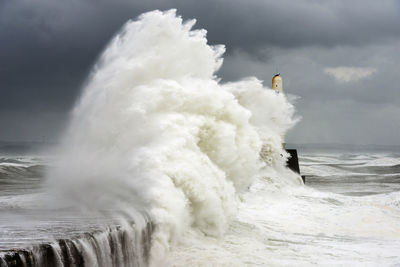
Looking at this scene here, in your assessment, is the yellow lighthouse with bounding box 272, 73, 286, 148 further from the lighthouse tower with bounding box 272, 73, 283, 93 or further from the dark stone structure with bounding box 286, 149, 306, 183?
the dark stone structure with bounding box 286, 149, 306, 183

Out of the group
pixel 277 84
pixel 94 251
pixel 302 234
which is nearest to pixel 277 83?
pixel 277 84

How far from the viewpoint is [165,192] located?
8.70 m

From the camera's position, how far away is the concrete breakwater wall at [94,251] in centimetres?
520

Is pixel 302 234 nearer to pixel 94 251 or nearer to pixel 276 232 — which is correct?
pixel 276 232

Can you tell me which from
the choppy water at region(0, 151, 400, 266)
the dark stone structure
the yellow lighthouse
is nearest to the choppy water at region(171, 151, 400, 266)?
the choppy water at region(0, 151, 400, 266)

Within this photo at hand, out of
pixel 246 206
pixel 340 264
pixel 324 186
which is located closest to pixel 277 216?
pixel 246 206

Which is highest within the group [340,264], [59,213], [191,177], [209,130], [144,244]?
[209,130]

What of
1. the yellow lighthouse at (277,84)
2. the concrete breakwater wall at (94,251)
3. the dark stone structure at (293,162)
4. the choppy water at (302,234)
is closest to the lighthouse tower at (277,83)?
the yellow lighthouse at (277,84)

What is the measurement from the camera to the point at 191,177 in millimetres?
9609

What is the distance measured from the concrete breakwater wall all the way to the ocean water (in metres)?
0.01

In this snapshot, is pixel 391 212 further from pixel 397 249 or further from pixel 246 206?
A: pixel 397 249

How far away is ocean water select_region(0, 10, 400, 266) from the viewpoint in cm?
701

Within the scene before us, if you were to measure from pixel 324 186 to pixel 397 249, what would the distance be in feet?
50.7

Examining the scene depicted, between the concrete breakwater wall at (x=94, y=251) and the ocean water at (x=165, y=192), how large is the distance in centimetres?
1
